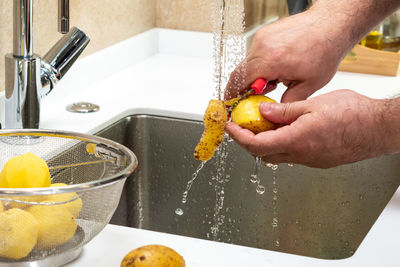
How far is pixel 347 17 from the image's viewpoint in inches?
46.8

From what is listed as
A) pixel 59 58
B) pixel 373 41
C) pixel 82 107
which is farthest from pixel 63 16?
pixel 373 41

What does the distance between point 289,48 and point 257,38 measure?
0.07m

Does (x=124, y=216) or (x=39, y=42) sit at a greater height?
(x=39, y=42)

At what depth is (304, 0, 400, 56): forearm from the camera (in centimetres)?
116

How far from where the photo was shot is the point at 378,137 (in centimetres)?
96

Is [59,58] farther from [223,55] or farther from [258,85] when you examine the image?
[223,55]

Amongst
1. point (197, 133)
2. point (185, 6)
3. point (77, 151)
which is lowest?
point (197, 133)

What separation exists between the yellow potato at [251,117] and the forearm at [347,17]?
0.75 ft

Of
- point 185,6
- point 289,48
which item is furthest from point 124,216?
point 185,6

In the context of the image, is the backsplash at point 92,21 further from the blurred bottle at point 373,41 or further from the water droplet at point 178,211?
the blurred bottle at point 373,41

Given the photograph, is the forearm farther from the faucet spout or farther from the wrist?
the faucet spout

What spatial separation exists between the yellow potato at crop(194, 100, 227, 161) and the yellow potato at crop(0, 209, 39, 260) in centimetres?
33

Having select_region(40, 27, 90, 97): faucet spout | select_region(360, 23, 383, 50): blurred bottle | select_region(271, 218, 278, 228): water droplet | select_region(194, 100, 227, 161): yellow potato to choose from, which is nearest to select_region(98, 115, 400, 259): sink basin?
select_region(271, 218, 278, 228): water droplet

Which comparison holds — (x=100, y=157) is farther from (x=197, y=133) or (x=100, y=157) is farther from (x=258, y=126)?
(x=197, y=133)
